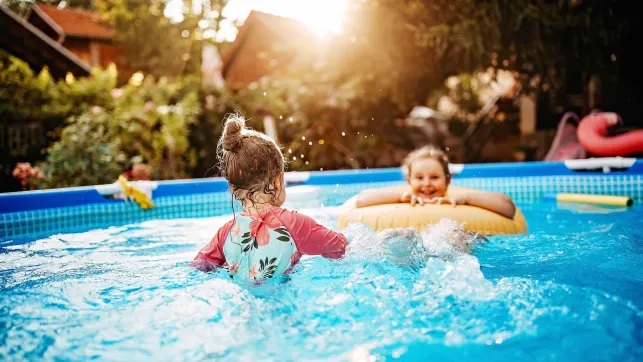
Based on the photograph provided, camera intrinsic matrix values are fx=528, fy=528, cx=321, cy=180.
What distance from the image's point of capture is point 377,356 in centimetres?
176

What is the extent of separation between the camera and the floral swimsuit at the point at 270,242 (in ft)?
7.91

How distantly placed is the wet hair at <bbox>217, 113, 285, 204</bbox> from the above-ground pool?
1.46 ft

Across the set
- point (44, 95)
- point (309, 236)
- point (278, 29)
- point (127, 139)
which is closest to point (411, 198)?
point (309, 236)

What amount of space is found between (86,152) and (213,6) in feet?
72.8

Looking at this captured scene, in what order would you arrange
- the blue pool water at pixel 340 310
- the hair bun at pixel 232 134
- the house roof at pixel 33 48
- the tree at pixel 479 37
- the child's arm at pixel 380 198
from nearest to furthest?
the blue pool water at pixel 340 310 → the hair bun at pixel 232 134 → the child's arm at pixel 380 198 → the tree at pixel 479 37 → the house roof at pixel 33 48

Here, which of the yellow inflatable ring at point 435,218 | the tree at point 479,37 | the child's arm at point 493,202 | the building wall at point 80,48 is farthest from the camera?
the building wall at point 80,48

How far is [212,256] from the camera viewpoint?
8.66 feet

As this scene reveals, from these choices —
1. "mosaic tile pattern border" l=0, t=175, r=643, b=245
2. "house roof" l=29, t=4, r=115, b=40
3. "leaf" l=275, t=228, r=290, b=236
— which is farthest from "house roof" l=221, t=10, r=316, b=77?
"leaf" l=275, t=228, r=290, b=236

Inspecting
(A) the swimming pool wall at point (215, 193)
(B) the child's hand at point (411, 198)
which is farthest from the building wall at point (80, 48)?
(B) the child's hand at point (411, 198)

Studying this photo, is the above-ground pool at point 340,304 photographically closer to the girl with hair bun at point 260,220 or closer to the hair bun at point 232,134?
the girl with hair bun at point 260,220

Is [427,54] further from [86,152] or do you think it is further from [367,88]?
[86,152]

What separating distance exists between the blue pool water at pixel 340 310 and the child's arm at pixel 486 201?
60cm

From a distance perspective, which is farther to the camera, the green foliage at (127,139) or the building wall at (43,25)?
the building wall at (43,25)

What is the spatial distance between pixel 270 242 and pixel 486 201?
206 cm
